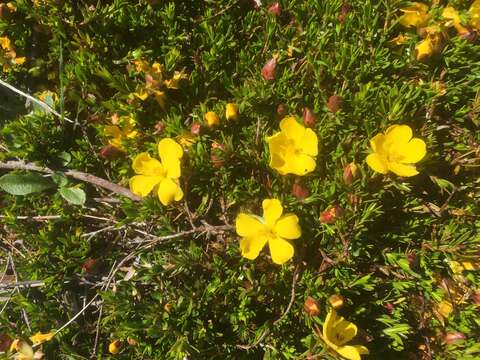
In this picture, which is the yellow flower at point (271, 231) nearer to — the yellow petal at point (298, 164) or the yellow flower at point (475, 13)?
the yellow petal at point (298, 164)

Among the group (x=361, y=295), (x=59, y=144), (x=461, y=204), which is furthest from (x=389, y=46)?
(x=59, y=144)

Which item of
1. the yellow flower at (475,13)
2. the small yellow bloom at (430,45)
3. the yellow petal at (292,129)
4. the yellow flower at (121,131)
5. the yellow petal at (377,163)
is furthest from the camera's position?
the yellow flower at (121,131)

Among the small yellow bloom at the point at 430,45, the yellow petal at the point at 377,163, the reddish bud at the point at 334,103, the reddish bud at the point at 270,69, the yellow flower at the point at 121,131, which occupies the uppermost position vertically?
the small yellow bloom at the point at 430,45

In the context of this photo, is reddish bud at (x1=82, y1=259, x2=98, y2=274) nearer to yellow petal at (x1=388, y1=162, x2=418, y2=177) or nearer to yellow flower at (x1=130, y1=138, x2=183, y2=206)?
yellow flower at (x1=130, y1=138, x2=183, y2=206)

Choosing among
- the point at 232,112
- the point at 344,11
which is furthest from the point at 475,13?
the point at 232,112

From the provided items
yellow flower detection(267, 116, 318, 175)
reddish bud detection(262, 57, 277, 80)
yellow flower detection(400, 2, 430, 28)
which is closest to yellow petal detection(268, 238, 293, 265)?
yellow flower detection(267, 116, 318, 175)

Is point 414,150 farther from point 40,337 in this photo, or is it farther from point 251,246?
point 40,337

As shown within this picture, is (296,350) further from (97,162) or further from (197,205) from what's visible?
(97,162)

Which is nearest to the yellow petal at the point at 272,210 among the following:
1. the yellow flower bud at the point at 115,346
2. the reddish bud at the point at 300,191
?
the reddish bud at the point at 300,191
